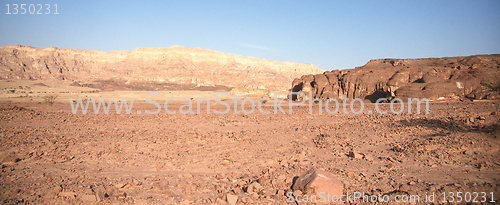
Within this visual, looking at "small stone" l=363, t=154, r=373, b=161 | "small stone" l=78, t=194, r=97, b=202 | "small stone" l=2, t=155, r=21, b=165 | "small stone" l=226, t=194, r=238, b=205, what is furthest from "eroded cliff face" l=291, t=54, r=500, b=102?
"small stone" l=2, t=155, r=21, b=165

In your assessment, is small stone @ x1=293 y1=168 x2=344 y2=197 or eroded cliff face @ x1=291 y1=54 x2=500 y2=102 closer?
small stone @ x1=293 y1=168 x2=344 y2=197

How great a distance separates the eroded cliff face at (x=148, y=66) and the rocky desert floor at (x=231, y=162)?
72.8 meters

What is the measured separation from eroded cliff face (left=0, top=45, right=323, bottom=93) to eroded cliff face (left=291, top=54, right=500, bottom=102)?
171ft

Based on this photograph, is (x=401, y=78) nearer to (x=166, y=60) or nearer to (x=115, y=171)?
(x=115, y=171)

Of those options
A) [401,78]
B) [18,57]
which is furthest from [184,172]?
[18,57]

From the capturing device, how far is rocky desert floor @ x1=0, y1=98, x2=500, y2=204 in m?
Result: 5.27

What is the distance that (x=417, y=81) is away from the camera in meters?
26.8

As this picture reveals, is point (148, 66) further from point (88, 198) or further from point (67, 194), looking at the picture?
point (88, 198)

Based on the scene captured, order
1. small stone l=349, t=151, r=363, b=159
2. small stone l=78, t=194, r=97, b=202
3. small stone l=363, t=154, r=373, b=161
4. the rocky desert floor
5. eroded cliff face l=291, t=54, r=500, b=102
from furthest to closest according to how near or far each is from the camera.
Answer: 1. eroded cliff face l=291, t=54, r=500, b=102
2. small stone l=349, t=151, r=363, b=159
3. small stone l=363, t=154, r=373, b=161
4. the rocky desert floor
5. small stone l=78, t=194, r=97, b=202

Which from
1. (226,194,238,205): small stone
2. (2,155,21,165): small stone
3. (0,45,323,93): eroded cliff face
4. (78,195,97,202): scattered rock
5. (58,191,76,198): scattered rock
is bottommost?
(226,194,238,205): small stone

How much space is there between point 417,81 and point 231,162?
25070 mm

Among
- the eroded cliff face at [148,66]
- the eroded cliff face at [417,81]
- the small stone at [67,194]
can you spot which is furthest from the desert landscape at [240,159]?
the eroded cliff face at [148,66]

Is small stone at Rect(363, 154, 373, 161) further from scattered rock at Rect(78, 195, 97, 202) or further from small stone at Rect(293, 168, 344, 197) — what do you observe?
scattered rock at Rect(78, 195, 97, 202)

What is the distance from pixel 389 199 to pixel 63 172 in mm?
6575
